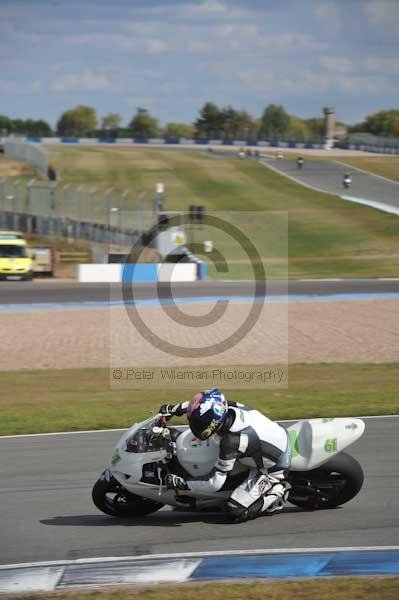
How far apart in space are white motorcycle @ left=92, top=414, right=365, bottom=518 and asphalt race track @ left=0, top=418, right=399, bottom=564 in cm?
18

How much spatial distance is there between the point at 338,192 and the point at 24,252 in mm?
20817

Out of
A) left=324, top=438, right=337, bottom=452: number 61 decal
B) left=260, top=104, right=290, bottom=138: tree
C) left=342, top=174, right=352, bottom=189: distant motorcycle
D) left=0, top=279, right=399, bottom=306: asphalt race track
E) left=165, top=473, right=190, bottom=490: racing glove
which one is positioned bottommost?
left=0, top=279, right=399, bottom=306: asphalt race track

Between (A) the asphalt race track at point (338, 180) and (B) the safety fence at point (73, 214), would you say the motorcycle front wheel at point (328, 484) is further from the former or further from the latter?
(B) the safety fence at point (73, 214)

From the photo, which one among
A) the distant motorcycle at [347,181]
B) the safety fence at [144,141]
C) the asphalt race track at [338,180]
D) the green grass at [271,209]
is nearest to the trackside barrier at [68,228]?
the green grass at [271,209]

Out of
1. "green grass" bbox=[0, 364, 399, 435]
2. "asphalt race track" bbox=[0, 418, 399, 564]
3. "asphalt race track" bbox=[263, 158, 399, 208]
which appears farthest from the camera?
"asphalt race track" bbox=[263, 158, 399, 208]

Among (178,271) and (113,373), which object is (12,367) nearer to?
(113,373)

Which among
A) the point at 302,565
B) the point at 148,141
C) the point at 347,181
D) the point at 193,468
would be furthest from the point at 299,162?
the point at 148,141

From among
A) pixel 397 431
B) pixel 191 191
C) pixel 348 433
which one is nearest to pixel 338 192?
pixel 191 191

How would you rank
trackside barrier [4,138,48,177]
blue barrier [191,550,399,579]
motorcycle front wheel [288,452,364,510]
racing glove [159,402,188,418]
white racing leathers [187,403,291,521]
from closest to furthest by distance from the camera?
blue barrier [191,550,399,579], white racing leathers [187,403,291,521], racing glove [159,402,188,418], motorcycle front wheel [288,452,364,510], trackside barrier [4,138,48,177]

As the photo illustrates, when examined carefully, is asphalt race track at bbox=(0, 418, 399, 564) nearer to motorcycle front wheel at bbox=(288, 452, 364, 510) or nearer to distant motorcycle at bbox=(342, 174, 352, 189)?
motorcycle front wheel at bbox=(288, 452, 364, 510)

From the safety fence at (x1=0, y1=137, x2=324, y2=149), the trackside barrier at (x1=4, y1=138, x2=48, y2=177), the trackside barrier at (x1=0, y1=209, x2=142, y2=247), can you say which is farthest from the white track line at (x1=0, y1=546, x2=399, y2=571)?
the safety fence at (x1=0, y1=137, x2=324, y2=149)

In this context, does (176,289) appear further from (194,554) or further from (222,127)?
(222,127)

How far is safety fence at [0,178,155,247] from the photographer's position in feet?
148

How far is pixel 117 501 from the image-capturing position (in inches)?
329
